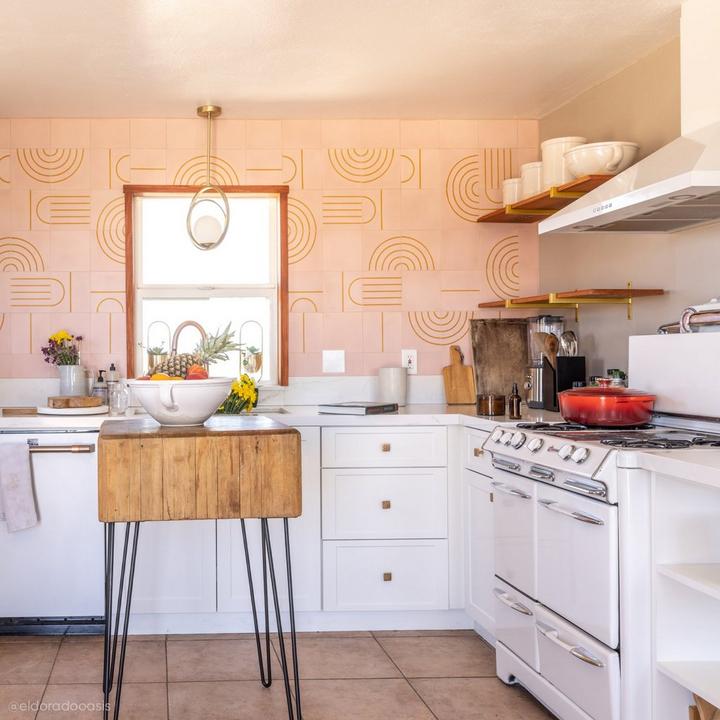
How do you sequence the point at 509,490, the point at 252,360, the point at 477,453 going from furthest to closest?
1. the point at 252,360
2. the point at 477,453
3. the point at 509,490

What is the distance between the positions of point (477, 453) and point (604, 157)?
4.18 feet

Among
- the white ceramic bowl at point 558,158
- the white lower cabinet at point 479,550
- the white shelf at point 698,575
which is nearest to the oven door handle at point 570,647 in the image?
the white shelf at point 698,575

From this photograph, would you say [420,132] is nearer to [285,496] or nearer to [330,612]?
[330,612]

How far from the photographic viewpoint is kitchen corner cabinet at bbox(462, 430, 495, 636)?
11.4ft

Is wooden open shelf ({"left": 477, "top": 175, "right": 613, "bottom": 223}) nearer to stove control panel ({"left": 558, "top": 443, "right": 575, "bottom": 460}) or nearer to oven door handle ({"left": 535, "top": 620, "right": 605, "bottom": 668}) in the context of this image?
stove control panel ({"left": 558, "top": 443, "right": 575, "bottom": 460})

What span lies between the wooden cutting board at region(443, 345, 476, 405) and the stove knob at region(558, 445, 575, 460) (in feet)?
5.95

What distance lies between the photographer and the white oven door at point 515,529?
2.84m

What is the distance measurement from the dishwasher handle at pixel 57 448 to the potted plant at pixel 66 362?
22.1 inches

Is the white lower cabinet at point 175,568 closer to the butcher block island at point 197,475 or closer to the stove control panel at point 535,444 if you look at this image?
the butcher block island at point 197,475

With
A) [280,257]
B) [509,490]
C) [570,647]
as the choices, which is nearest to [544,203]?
[280,257]

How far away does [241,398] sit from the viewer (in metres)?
4.05

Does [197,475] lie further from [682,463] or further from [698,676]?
[698,676]

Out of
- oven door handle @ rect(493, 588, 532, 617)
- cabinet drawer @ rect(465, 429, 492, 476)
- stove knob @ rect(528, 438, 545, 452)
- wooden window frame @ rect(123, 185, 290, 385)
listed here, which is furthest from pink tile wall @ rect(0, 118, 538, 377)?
stove knob @ rect(528, 438, 545, 452)

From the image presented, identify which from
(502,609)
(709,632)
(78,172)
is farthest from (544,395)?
(78,172)
